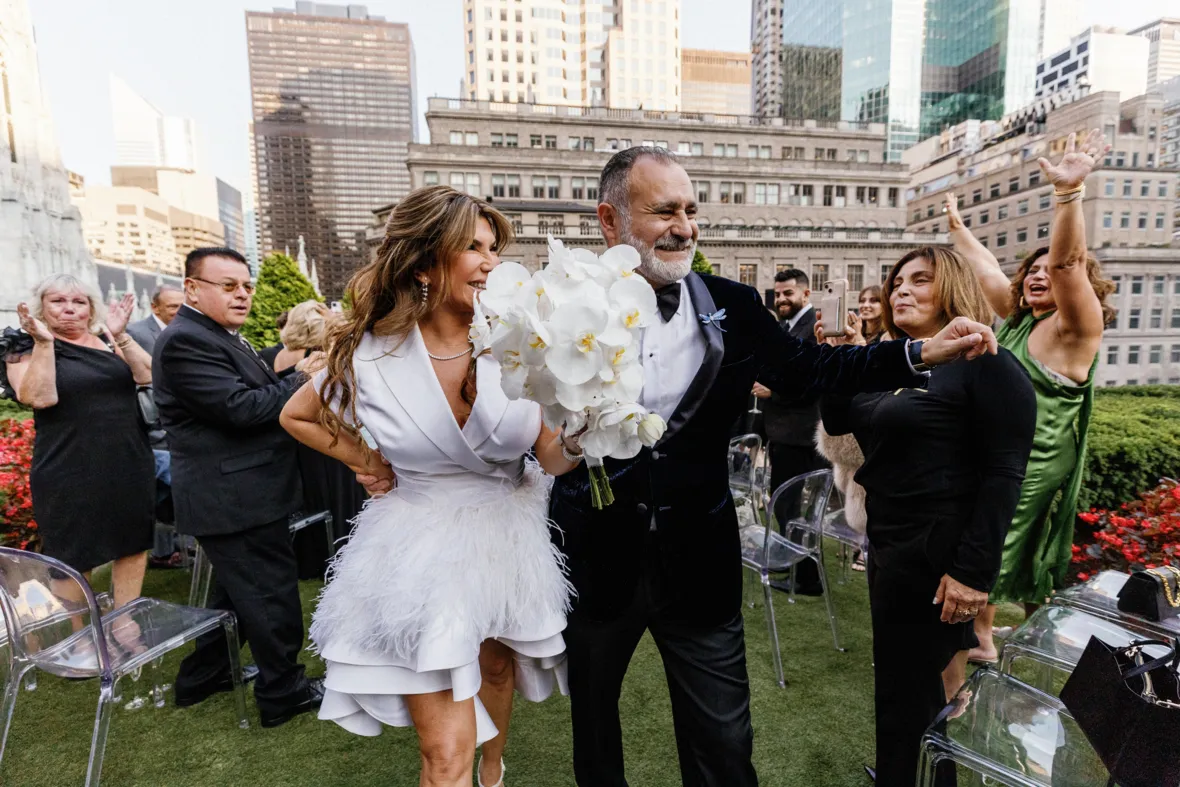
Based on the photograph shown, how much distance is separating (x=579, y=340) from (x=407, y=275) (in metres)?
0.99

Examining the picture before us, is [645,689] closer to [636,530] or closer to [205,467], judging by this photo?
[636,530]

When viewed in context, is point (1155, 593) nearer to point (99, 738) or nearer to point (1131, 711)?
point (1131, 711)

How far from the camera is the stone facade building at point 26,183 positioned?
17.5m

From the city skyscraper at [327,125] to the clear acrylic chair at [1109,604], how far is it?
124m

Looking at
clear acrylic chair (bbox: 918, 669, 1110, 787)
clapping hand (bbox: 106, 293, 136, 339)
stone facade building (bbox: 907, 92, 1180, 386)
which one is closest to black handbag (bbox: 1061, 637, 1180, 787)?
clear acrylic chair (bbox: 918, 669, 1110, 787)

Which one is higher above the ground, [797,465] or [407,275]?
[407,275]

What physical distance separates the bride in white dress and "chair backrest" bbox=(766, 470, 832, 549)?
7.62ft

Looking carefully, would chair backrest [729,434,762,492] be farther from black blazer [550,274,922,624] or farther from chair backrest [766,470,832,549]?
black blazer [550,274,922,624]

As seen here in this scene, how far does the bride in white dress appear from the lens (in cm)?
179

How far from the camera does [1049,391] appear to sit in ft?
10.9

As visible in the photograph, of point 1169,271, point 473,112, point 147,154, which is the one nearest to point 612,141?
point 473,112

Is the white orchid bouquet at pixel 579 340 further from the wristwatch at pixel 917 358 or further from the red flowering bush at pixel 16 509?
the red flowering bush at pixel 16 509

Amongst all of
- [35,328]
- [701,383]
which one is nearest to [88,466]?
[35,328]

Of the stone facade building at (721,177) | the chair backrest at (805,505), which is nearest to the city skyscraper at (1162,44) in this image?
the stone facade building at (721,177)
